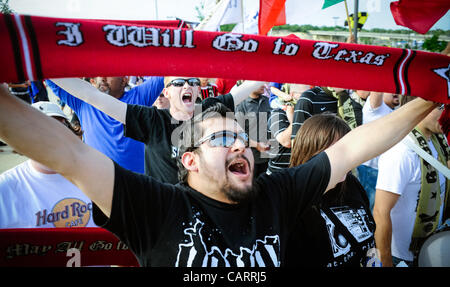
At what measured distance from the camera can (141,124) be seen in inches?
110

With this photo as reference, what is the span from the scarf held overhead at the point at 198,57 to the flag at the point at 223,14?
254 centimetres

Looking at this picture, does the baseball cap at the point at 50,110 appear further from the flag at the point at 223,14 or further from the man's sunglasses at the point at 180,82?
the flag at the point at 223,14

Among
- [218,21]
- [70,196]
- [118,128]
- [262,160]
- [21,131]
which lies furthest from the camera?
[262,160]

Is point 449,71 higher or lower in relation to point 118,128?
higher

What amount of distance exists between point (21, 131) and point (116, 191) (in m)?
0.41

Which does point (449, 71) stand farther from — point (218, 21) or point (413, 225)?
point (218, 21)

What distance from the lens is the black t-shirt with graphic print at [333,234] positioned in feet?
5.55

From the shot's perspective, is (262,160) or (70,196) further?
(262,160)

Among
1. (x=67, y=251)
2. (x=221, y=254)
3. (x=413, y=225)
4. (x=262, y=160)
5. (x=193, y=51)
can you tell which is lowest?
(x=262, y=160)

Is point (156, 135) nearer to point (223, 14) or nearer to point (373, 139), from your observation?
point (373, 139)

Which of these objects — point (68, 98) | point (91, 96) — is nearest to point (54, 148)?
point (91, 96)

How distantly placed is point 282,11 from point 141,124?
2267mm
